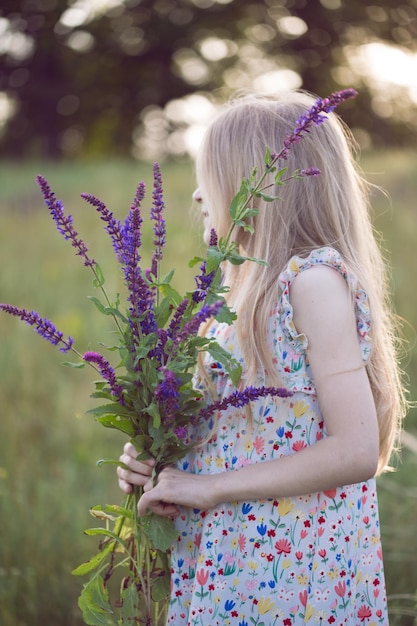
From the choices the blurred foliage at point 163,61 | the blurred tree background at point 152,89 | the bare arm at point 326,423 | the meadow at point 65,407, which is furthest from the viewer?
the blurred foliage at point 163,61

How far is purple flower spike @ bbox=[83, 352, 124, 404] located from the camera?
1.60 metres

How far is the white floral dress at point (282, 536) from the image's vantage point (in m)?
1.80

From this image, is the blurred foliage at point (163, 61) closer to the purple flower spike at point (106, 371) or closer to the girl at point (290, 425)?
the girl at point (290, 425)

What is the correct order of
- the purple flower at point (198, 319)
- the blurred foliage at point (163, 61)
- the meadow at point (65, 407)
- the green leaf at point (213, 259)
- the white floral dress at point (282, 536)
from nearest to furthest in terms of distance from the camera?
1. the purple flower at point (198, 319)
2. the green leaf at point (213, 259)
3. the white floral dress at point (282, 536)
4. the meadow at point (65, 407)
5. the blurred foliage at point (163, 61)

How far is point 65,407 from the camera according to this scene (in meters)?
4.56

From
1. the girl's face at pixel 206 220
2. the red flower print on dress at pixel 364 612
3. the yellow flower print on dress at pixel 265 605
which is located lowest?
the red flower print on dress at pixel 364 612

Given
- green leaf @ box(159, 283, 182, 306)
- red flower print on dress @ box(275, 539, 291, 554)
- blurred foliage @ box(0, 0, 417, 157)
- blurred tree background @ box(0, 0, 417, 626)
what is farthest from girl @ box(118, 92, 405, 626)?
blurred foliage @ box(0, 0, 417, 157)

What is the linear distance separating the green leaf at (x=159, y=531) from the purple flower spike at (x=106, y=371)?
12.1 inches

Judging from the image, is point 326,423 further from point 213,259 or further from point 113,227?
point 113,227

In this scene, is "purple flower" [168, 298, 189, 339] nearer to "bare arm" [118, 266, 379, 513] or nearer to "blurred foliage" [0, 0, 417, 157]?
"bare arm" [118, 266, 379, 513]

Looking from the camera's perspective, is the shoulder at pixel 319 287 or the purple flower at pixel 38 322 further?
the shoulder at pixel 319 287

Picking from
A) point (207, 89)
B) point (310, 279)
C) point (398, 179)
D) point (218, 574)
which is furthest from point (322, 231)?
point (207, 89)

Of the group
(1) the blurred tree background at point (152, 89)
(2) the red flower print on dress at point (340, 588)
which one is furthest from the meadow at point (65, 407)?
(2) the red flower print on dress at point (340, 588)

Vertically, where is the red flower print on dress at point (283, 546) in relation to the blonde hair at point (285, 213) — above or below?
below
